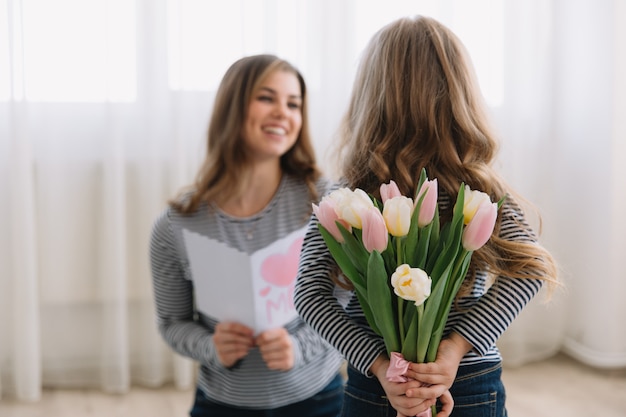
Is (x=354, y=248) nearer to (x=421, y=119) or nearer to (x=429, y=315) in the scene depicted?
(x=429, y=315)

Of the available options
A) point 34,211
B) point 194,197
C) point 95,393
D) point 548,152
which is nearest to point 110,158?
point 34,211

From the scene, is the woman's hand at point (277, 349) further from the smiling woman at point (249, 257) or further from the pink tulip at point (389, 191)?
the pink tulip at point (389, 191)

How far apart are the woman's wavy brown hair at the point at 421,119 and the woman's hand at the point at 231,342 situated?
498 millimetres

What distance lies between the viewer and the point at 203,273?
1.69 meters

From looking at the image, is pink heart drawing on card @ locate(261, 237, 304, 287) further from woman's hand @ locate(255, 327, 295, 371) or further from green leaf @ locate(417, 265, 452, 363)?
green leaf @ locate(417, 265, 452, 363)

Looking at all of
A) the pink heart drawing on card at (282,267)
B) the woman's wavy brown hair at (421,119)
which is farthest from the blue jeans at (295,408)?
the woman's wavy brown hair at (421,119)

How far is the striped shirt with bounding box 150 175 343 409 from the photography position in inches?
64.6

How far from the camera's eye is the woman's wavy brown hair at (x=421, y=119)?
1.19 metres

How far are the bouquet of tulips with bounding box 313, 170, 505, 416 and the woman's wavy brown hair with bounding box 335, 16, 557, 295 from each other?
0.50 ft

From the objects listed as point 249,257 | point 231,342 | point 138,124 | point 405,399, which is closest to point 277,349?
point 231,342

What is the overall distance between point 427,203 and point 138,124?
197cm

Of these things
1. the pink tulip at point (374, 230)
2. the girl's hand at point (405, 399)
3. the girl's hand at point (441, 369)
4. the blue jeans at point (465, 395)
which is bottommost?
the blue jeans at point (465, 395)

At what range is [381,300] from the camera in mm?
1012

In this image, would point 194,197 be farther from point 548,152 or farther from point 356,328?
point 548,152
